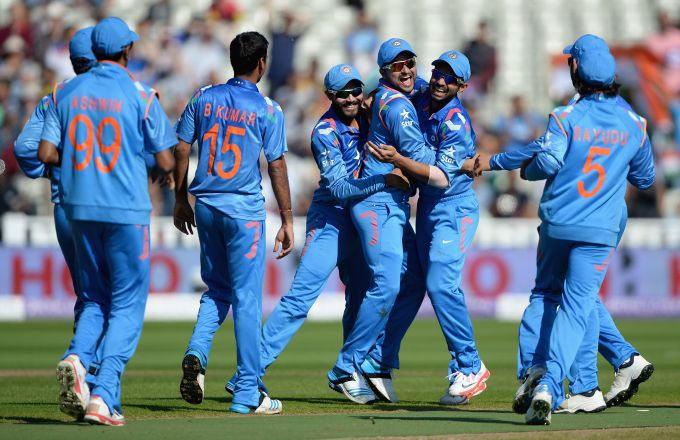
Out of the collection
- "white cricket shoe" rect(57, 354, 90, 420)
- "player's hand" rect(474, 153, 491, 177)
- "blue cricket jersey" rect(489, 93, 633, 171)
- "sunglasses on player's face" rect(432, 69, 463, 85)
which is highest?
"sunglasses on player's face" rect(432, 69, 463, 85)

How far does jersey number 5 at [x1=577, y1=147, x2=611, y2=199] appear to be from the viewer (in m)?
8.54

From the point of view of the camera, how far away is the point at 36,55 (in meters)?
22.5

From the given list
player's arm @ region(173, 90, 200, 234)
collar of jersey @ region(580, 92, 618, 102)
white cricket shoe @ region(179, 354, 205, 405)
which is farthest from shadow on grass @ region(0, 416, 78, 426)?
collar of jersey @ region(580, 92, 618, 102)

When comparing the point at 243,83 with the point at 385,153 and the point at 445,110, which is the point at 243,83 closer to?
the point at 385,153

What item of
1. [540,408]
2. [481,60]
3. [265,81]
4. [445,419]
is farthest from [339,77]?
[481,60]

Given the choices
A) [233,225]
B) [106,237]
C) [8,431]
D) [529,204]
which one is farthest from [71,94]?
[529,204]

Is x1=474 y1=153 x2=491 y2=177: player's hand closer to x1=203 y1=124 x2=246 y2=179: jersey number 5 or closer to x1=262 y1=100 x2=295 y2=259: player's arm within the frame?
x1=262 y1=100 x2=295 y2=259: player's arm

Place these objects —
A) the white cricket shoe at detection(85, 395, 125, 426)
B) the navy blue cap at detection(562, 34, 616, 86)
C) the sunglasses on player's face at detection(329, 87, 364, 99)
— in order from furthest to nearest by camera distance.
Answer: the sunglasses on player's face at detection(329, 87, 364, 99), the navy blue cap at detection(562, 34, 616, 86), the white cricket shoe at detection(85, 395, 125, 426)

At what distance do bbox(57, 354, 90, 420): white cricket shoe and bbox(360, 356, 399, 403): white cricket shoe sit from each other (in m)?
2.66

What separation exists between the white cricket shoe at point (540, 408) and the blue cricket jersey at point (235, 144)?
2326mm

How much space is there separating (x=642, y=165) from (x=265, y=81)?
15.3 metres

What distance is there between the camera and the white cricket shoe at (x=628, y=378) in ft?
31.4

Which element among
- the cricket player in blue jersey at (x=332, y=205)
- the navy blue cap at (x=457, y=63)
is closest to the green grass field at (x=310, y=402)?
the cricket player in blue jersey at (x=332, y=205)

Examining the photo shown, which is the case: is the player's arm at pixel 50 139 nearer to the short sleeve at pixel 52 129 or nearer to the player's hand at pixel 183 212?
the short sleeve at pixel 52 129
